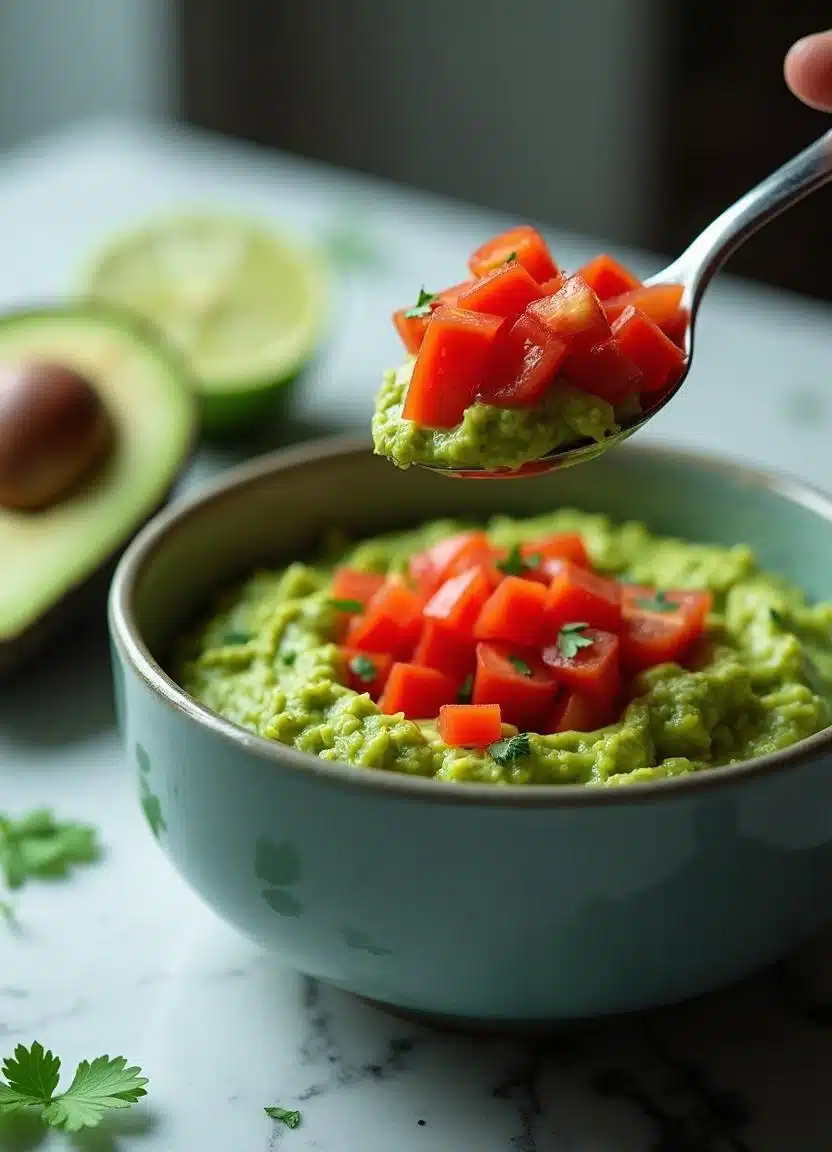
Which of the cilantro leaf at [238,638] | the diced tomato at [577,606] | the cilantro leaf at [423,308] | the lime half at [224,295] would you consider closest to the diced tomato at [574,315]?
the cilantro leaf at [423,308]

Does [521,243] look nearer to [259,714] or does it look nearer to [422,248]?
[259,714]

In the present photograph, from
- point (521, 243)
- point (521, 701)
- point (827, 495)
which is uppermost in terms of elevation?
point (521, 243)

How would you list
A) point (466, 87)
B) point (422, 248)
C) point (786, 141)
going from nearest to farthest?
point (422, 248) < point (786, 141) < point (466, 87)

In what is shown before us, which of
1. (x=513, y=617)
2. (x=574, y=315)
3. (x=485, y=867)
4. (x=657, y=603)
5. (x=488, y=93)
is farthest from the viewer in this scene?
(x=488, y=93)

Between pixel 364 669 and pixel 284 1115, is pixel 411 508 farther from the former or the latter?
pixel 284 1115

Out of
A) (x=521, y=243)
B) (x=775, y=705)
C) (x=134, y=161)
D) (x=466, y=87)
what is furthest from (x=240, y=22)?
(x=775, y=705)

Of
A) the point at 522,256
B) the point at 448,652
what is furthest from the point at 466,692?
the point at 522,256

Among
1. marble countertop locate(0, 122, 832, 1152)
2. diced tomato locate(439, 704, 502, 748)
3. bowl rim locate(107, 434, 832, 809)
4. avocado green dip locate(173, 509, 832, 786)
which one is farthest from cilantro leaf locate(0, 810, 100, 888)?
diced tomato locate(439, 704, 502, 748)
